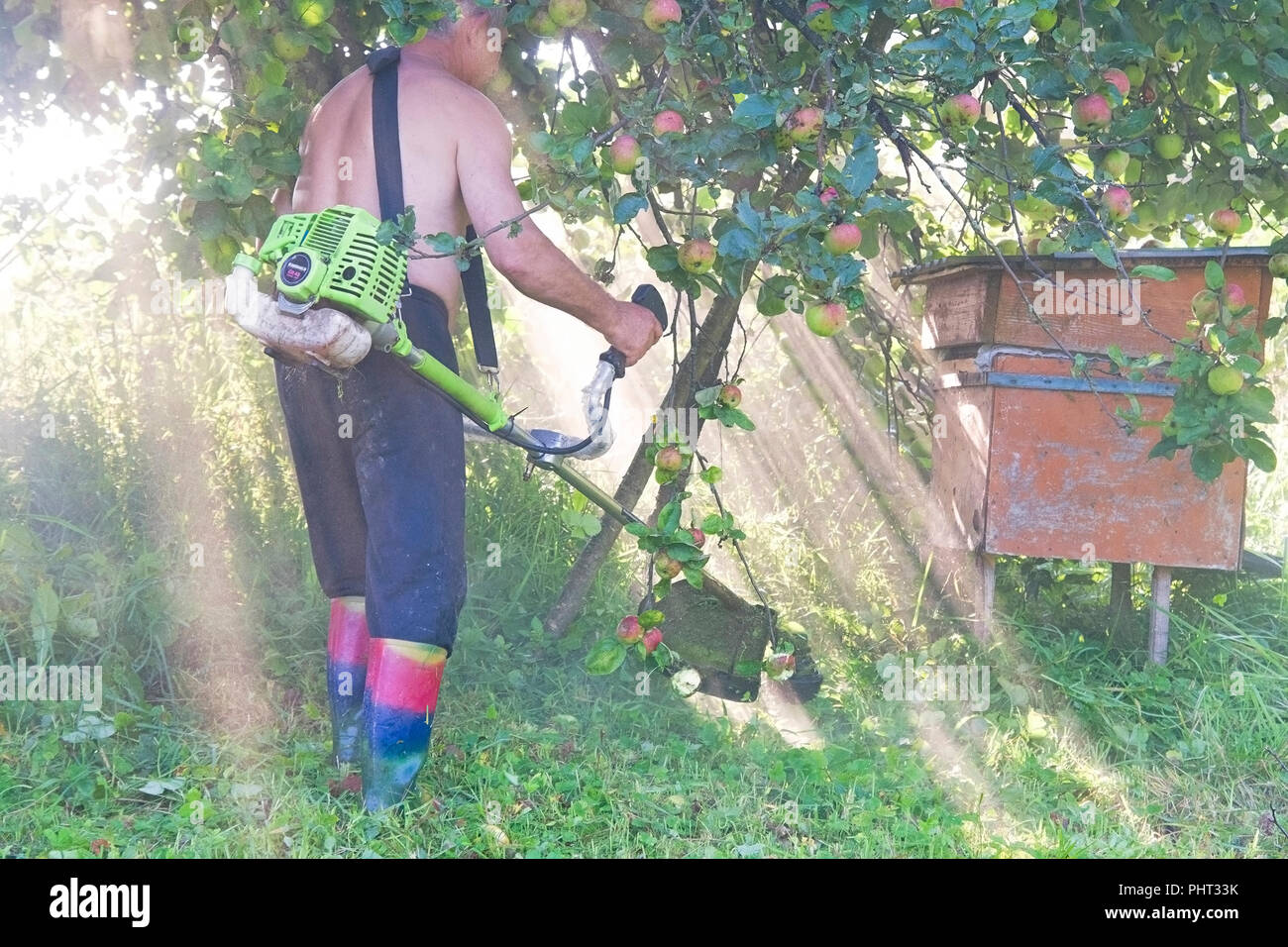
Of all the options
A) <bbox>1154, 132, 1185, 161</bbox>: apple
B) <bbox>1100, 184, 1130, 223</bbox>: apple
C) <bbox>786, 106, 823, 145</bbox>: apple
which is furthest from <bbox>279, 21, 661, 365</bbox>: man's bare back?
<bbox>1154, 132, 1185, 161</bbox>: apple

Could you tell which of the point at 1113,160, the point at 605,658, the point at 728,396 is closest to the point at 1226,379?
the point at 1113,160

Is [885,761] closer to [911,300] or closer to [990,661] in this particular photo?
[990,661]

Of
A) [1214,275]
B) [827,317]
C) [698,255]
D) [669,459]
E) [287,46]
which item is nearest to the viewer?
[827,317]

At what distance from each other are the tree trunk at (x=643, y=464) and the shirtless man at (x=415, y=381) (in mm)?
806

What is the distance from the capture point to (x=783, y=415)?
5.32m

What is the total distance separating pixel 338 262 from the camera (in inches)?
101

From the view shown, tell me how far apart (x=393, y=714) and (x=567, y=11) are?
5.27 feet

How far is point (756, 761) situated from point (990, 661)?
100 centimetres

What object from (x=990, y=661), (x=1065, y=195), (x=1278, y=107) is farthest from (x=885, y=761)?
(x=1278, y=107)

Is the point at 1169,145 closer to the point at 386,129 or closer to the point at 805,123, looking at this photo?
the point at 805,123

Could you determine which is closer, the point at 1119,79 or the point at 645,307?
the point at 1119,79

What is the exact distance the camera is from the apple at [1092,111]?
9.51 feet

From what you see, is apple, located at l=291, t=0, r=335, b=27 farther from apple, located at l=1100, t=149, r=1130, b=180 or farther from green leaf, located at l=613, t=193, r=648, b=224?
apple, located at l=1100, t=149, r=1130, b=180

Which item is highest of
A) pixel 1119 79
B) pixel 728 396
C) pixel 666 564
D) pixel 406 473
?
pixel 1119 79
